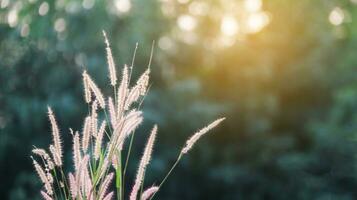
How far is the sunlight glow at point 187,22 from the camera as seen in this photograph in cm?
1795

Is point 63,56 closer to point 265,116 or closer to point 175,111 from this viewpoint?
point 175,111

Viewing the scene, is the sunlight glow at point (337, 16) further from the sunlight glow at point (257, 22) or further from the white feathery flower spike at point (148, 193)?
the white feathery flower spike at point (148, 193)

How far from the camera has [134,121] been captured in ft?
6.64

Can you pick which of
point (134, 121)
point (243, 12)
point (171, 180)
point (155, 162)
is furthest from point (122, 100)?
point (243, 12)

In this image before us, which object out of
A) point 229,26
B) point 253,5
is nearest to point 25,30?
point 229,26

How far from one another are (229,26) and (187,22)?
5.07ft

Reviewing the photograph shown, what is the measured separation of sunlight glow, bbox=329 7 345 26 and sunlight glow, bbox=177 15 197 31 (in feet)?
11.7

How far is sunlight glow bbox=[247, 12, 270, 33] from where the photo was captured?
63.5ft

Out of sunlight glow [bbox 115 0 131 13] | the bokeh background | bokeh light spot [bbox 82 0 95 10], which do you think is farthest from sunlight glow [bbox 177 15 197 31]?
→ bokeh light spot [bbox 82 0 95 10]

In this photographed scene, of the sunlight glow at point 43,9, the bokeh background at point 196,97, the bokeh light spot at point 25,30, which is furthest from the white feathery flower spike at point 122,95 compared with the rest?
the sunlight glow at point 43,9

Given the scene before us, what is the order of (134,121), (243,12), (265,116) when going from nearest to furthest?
(134,121) → (265,116) → (243,12)

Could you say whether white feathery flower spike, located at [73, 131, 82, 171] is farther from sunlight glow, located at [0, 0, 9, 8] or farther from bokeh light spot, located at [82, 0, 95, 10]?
bokeh light spot, located at [82, 0, 95, 10]

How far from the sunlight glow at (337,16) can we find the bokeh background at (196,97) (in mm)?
2566

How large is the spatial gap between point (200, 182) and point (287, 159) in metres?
1.76
